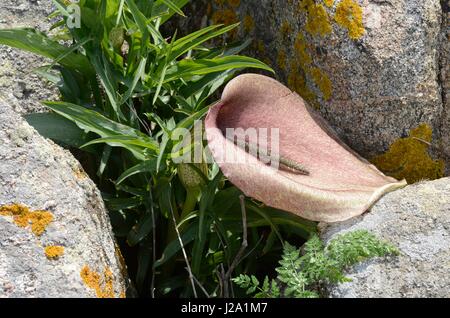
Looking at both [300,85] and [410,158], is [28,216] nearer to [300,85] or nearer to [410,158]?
[300,85]

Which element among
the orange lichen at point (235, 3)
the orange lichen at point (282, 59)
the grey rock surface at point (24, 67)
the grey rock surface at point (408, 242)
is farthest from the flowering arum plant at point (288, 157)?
the grey rock surface at point (24, 67)

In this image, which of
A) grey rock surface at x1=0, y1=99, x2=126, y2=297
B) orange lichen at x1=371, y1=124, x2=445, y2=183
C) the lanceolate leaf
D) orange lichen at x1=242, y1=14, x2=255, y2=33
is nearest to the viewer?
grey rock surface at x1=0, y1=99, x2=126, y2=297

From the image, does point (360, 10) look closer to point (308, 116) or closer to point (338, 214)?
point (308, 116)

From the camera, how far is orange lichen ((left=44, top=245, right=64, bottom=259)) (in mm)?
1682

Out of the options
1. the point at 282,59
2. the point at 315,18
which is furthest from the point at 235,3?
the point at 315,18

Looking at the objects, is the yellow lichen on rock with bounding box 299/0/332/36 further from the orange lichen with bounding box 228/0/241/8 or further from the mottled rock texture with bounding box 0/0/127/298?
the mottled rock texture with bounding box 0/0/127/298

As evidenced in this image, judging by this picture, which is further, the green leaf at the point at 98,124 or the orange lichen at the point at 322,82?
the orange lichen at the point at 322,82

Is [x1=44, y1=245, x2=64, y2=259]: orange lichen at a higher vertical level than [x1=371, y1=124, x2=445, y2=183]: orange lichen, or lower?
lower

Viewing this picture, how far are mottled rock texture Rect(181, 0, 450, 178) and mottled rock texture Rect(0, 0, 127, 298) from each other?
742 mm

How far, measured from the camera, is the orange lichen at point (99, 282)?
1667mm

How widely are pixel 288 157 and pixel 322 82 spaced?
31 cm

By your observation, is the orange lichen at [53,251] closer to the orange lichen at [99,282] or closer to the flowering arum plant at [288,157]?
the orange lichen at [99,282]

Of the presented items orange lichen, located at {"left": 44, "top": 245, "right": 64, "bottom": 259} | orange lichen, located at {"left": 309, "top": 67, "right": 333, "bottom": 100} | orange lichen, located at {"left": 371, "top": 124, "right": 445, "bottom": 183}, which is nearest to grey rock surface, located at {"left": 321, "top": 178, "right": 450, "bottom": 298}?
orange lichen, located at {"left": 371, "top": 124, "right": 445, "bottom": 183}

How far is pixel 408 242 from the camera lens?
1.85 metres
